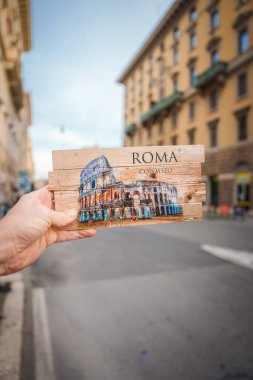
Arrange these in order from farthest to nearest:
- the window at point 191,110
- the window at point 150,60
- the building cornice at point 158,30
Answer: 1. the window at point 150,60
2. the building cornice at point 158,30
3. the window at point 191,110

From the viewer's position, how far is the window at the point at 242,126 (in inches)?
760

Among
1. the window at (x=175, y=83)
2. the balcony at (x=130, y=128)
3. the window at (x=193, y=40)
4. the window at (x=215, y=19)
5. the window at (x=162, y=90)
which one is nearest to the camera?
the window at (x=215, y=19)

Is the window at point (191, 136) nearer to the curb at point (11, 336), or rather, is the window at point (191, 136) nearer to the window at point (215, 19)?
the window at point (215, 19)

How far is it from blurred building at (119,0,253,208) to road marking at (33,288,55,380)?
1752 cm

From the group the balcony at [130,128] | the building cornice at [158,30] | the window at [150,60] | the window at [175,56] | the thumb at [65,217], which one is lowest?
the thumb at [65,217]

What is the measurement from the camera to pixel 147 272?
22.0ft

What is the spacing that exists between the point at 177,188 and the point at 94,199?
0.46 m

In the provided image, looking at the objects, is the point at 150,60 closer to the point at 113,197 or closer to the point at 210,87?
the point at 210,87

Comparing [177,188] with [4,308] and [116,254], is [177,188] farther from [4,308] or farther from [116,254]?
[116,254]

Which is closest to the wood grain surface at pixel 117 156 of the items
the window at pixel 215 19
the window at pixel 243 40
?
the window at pixel 243 40

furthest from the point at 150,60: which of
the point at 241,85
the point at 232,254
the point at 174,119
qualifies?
the point at 232,254

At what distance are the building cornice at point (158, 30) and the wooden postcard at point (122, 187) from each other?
3006 centimetres

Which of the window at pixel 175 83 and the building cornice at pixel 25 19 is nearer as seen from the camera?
the building cornice at pixel 25 19

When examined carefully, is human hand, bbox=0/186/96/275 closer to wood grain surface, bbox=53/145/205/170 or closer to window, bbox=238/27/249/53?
wood grain surface, bbox=53/145/205/170
